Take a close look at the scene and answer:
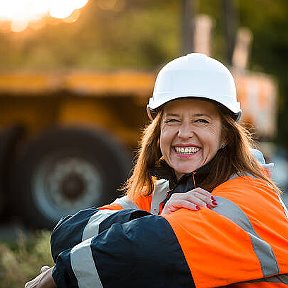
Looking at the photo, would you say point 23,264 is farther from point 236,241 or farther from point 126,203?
point 236,241

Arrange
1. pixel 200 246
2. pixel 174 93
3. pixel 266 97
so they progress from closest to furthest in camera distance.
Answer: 1. pixel 200 246
2. pixel 174 93
3. pixel 266 97

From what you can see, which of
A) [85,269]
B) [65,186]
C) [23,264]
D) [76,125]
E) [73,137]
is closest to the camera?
[85,269]

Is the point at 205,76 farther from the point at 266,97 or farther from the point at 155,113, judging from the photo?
the point at 266,97

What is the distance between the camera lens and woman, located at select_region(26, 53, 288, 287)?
404cm

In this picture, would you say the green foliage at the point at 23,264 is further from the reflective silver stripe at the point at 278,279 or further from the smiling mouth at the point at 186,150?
the reflective silver stripe at the point at 278,279

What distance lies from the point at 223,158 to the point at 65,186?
745 centimetres

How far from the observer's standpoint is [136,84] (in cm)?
1189

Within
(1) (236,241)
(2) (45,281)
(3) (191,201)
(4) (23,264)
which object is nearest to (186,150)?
(3) (191,201)

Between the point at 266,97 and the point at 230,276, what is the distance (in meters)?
8.81

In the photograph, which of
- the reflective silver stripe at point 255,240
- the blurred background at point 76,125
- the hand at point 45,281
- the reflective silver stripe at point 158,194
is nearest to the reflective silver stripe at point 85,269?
the hand at point 45,281

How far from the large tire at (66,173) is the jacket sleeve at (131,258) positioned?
7.62m

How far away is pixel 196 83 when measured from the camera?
4.45m

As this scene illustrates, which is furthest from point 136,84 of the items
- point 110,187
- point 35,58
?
point 35,58

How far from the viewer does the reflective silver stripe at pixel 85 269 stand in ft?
13.5
